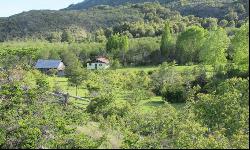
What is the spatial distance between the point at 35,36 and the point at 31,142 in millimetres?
131285

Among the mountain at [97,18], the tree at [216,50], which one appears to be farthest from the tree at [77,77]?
the mountain at [97,18]

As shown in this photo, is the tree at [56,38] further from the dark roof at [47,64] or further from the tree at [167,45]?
the tree at [167,45]

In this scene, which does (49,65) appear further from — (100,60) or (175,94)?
(175,94)

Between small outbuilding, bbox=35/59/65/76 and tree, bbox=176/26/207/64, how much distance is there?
19447 millimetres

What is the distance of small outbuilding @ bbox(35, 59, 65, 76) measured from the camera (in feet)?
249

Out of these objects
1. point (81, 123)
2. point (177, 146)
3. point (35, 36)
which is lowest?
point (35, 36)

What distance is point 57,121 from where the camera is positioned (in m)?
22.2

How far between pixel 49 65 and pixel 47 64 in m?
0.62

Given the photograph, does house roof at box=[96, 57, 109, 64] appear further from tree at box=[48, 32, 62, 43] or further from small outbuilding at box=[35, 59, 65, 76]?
tree at box=[48, 32, 62, 43]

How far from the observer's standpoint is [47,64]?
7856 centimetres

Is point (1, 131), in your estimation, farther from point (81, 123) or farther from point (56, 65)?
point (56, 65)

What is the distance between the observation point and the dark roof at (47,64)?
7730 centimetres

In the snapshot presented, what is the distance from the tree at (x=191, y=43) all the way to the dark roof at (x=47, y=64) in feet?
66.0

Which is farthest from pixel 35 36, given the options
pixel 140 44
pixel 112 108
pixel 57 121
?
pixel 57 121
